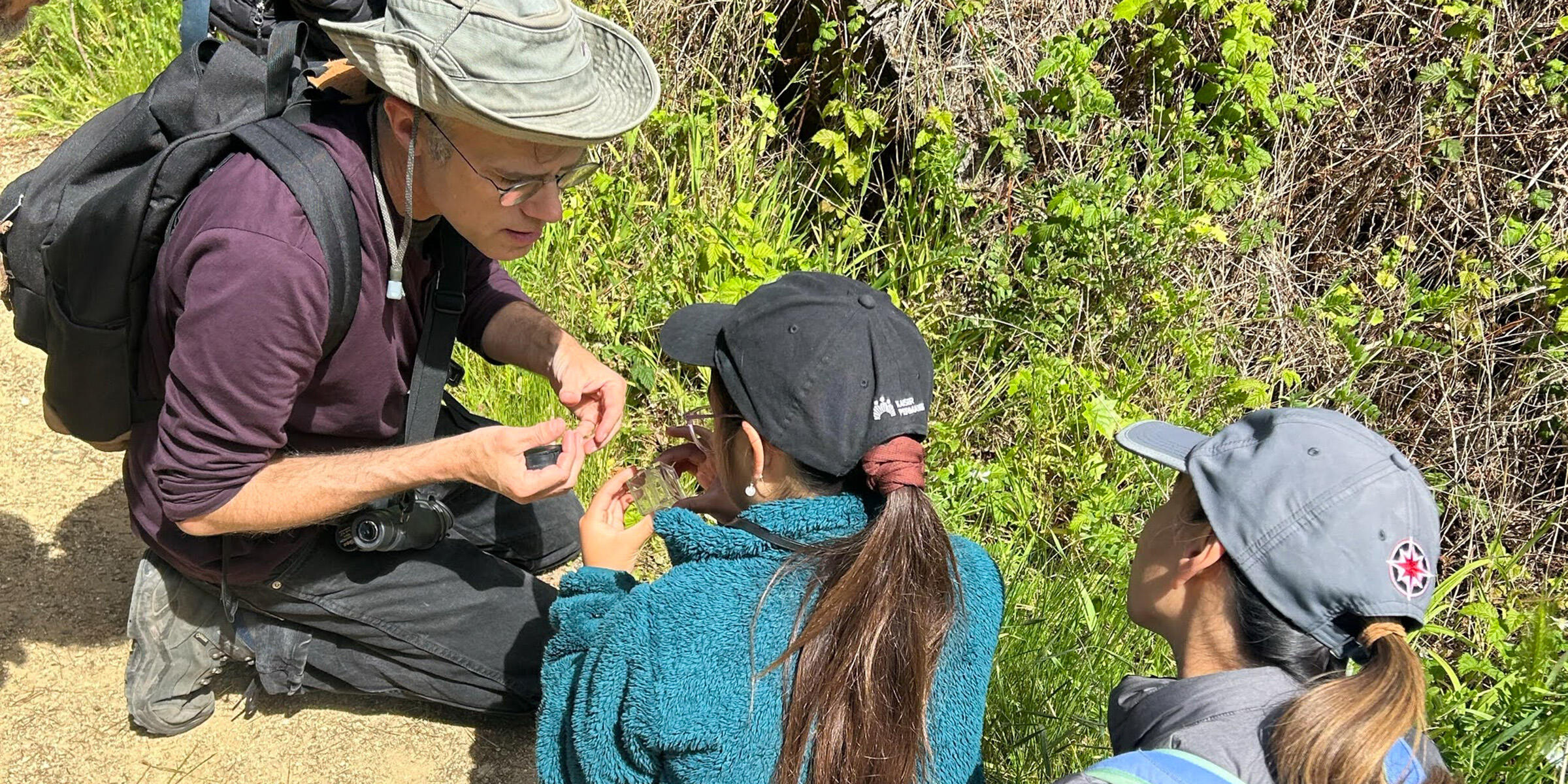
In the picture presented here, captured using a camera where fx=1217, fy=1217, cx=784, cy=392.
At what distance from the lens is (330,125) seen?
2.43 meters

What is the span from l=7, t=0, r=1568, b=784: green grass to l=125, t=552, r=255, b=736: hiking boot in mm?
1164

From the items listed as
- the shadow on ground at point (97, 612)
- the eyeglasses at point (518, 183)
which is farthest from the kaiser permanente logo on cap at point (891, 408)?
the shadow on ground at point (97, 612)

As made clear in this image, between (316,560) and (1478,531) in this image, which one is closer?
(316,560)

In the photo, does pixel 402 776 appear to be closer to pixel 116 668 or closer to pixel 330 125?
pixel 116 668

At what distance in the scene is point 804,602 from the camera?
200 cm

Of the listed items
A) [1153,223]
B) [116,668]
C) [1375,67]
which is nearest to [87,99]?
[116,668]

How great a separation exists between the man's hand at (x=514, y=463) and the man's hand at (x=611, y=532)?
9 centimetres

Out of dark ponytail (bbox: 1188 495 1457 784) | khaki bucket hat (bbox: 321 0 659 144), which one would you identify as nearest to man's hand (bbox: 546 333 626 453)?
khaki bucket hat (bbox: 321 0 659 144)

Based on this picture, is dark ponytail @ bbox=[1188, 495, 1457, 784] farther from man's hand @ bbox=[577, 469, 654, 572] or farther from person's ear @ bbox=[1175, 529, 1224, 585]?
man's hand @ bbox=[577, 469, 654, 572]

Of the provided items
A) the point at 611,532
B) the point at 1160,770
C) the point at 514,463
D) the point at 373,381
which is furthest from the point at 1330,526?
the point at 373,381

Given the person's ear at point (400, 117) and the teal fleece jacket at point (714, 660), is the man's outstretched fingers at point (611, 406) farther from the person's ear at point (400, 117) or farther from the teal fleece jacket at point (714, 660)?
the person's ear at point (400, 117)

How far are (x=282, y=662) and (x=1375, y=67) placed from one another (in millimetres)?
4191

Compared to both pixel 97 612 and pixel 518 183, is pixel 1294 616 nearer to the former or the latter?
pixel 518 183

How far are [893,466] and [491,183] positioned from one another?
3.26ft
